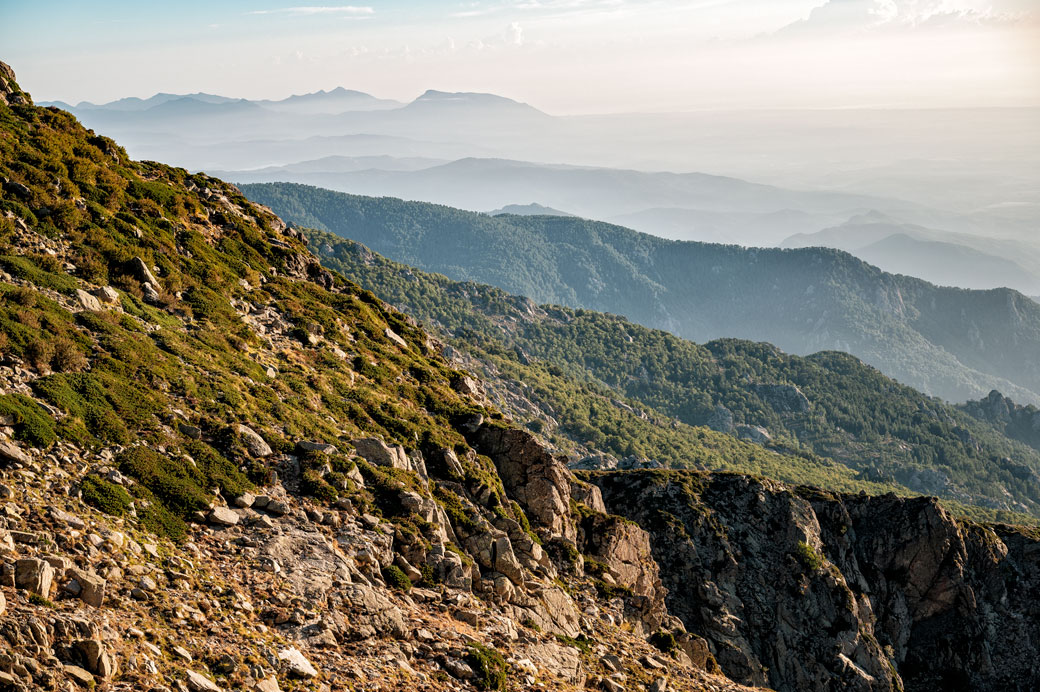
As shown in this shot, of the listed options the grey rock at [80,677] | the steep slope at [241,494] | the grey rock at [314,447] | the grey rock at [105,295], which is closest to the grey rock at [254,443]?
the steep slope at [241,494]

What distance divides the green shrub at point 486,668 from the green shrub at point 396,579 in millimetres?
3113

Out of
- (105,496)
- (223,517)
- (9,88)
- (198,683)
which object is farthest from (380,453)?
(9,88)

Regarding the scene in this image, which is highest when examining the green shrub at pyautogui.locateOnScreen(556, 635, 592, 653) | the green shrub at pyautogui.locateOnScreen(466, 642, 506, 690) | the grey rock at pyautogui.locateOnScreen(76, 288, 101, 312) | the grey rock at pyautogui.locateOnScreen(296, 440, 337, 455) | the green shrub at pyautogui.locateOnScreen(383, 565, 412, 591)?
the grey rock at pyautogui.locateOnScreen(76, 288, 101, 312)

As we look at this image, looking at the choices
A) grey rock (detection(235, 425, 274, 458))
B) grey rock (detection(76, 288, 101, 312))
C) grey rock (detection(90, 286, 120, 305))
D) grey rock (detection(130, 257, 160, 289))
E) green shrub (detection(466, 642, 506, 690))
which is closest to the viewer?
green shrub (detection(466, 642, 506, 690))

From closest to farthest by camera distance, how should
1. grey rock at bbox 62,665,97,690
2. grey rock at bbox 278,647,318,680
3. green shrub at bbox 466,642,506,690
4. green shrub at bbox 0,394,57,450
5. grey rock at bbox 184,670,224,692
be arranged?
grey rock at bbox 62,665,97,690
grey rock at bbox 184,670,224,692
grey rock at bbox 278,647,318,680
green shrub at bbox 0,394,57,450
green shrub at bbox 466,642,506,690

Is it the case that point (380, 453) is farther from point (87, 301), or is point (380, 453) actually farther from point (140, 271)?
point (140, 271)

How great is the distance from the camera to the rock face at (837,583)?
38.4m

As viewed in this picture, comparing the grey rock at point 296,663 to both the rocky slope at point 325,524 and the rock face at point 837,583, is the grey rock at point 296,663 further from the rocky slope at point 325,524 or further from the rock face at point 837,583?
the rock face at point 837,583

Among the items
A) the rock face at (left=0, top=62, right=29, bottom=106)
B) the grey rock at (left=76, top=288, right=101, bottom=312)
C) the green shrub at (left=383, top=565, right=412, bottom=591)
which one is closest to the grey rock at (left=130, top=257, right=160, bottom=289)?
the grey rock at (left=76, top=288, right=101, bottom=312)

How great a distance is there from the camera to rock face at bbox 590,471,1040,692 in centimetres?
3844

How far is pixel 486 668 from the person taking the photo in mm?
19609

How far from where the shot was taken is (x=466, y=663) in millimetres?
19594

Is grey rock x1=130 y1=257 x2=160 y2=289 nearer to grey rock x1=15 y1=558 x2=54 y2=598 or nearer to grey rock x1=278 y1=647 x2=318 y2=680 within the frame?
grey rock x1=15 y1=558 x2=54 y2=598

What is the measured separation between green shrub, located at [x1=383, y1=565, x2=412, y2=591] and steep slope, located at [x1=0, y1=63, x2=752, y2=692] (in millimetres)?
195
